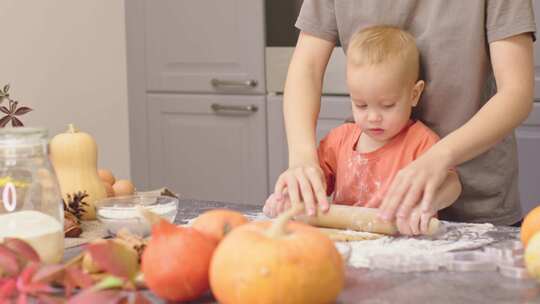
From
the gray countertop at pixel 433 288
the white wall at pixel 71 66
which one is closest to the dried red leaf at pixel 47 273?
the gray countertop at pixel 433 288

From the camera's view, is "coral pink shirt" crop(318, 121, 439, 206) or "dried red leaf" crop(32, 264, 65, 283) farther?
"coral pink shirt" crop(318, 121, 439, 206)

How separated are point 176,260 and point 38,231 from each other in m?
0.27

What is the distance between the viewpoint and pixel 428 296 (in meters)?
1.00

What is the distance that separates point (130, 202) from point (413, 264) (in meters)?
0.51

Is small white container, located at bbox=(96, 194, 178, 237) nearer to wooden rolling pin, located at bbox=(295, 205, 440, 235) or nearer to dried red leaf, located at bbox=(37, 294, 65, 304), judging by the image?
wooden rolling pin, located at bbox=(295, 205, 440, 235)

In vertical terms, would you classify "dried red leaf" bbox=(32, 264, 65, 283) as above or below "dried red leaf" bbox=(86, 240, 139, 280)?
below

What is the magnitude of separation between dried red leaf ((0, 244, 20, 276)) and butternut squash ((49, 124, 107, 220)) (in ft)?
1.56

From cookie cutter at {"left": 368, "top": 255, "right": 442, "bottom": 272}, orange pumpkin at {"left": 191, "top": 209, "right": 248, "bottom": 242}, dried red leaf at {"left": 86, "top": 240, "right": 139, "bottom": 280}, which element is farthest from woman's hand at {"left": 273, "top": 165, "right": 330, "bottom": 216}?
dried red leaf at {"left": 86, "top": 240, "right": 139, "bottom": 280}

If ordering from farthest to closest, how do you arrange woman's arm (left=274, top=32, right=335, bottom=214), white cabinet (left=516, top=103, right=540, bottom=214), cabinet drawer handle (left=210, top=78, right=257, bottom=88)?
cabinet drawer handle (left=210, top=78, right=257, bottom=88)
white cabinet (left=516, top=103, right=540, bottom=214)
woman's arm (left=274, top=32, right=335, bottom=214)

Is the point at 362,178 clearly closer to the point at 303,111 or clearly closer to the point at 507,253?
the point at 303,111

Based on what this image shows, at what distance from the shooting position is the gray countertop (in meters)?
0.99

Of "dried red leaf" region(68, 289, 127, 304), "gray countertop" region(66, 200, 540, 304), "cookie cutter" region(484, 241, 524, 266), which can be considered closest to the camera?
"dried red leaf" region(68, 289, 127, 304)

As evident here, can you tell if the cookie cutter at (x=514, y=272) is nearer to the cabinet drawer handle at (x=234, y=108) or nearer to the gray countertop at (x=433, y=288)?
the gray countertop at (x=433, y=288)

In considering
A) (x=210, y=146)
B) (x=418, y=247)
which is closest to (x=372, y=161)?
(x=418, y=247)
